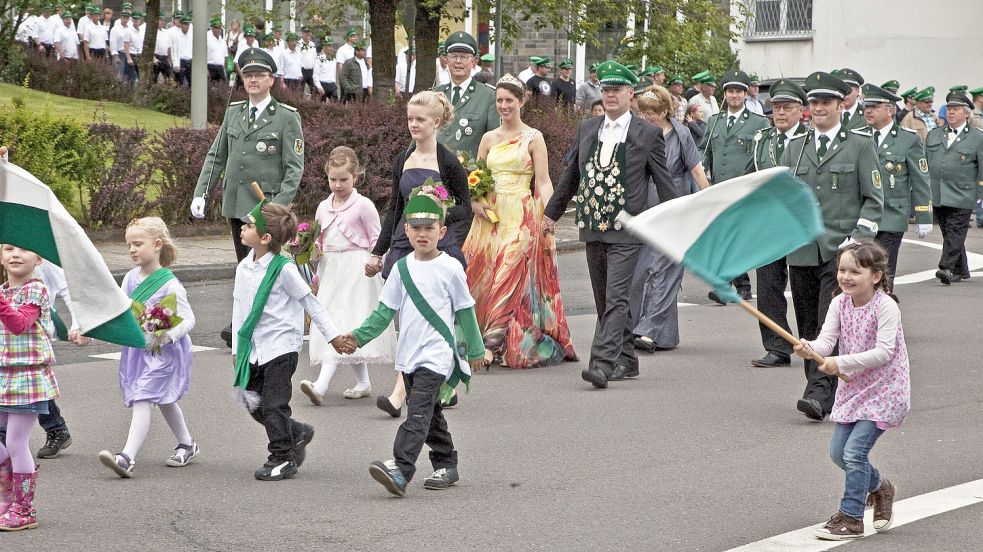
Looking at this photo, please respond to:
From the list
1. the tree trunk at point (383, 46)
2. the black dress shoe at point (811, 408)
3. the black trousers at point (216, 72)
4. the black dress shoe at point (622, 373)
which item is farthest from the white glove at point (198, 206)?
the black trousers at point (216, 72)

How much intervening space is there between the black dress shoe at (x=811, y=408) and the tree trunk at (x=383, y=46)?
14607 mm

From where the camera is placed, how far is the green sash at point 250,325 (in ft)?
23.1

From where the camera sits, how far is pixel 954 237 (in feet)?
52.6

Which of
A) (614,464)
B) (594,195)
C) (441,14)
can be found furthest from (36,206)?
(441,14)

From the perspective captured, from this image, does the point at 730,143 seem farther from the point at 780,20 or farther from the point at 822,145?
the point at 780,20

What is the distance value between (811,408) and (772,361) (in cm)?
218

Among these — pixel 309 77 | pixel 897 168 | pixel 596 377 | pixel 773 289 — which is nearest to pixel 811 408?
pixel 596 377

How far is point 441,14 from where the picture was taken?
22.3m

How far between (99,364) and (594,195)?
361 centimetres

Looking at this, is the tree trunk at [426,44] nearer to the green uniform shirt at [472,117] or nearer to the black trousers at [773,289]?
the green uniform shirt at [472,117]

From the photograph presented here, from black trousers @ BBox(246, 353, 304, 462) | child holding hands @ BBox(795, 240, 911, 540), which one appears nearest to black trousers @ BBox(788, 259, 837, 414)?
child holding hands @ BBox(795, 240, 911, 540)

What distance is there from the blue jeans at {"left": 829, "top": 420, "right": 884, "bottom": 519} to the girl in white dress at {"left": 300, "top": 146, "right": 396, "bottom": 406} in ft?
12.3

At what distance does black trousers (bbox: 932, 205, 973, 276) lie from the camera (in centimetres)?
1577

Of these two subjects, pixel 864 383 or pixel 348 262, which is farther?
pixel 348 262
